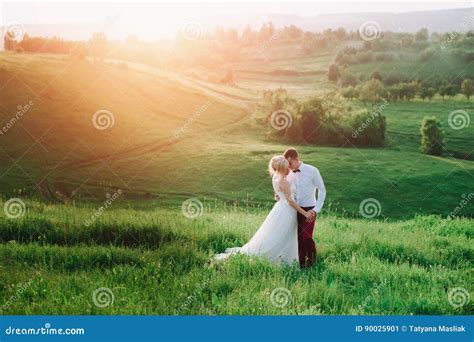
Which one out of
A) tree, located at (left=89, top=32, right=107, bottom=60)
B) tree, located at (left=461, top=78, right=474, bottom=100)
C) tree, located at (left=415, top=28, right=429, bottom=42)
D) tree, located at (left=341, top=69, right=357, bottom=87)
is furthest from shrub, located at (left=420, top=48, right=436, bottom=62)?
tree, located at (left=89, top=32, right=107, bottom=60)

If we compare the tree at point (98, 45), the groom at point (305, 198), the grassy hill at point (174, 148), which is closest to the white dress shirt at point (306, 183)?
the groom at point (305, 198)

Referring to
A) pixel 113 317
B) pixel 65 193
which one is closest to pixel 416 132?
pixel 65 193

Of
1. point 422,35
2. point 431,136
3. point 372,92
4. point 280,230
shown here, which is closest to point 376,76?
point 372,92

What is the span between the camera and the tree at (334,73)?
16500 mm

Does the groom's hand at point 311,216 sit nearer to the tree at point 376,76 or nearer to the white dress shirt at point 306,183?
the white dress shirt at point 306,183

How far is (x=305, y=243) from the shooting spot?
28.8 ft

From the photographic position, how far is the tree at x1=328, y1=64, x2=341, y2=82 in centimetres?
1650

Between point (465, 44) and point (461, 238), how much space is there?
789 cm

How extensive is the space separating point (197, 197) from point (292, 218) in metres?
5.87

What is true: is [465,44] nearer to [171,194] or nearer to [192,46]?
[192,46]

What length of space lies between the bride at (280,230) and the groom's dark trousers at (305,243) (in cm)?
8

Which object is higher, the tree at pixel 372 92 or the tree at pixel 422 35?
the tree at pixel 422 35

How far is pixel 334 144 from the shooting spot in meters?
15.6

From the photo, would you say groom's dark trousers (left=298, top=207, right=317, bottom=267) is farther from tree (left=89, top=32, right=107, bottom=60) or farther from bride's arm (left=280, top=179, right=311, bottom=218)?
tree (left=89, top=32, right=107, bottom=60)
